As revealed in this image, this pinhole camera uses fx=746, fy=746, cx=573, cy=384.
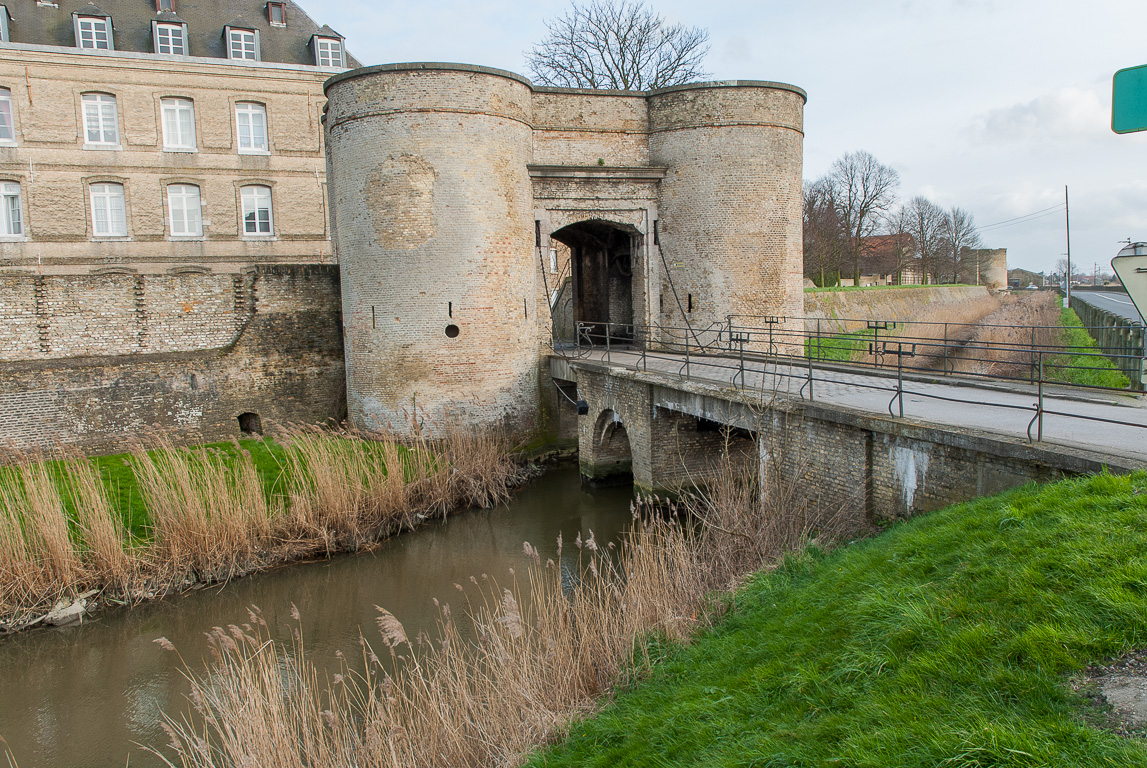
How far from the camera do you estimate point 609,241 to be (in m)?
18.5

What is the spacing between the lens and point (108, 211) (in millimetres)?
23781

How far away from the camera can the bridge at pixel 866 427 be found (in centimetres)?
588

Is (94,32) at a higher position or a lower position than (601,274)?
higher

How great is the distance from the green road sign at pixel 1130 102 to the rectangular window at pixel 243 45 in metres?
27.4

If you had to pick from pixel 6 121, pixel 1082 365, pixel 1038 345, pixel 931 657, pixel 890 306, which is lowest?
pixel 931 657

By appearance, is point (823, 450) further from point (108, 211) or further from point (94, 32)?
point (94, 32)

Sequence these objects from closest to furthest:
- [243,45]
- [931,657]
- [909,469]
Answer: [931,657]
[909,469]
[243,45]

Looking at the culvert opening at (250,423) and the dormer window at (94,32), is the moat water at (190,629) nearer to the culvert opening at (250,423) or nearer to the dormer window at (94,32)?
the culvert opening at (250,423)

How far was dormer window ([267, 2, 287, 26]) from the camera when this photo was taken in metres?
26.3

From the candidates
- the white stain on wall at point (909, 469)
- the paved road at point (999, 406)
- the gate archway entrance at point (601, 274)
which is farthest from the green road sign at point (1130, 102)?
the gate archway entrance at point (601, 274)

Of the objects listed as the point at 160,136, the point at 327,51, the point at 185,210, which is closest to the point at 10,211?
the point at 185,210

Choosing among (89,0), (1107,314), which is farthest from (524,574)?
(89,0)

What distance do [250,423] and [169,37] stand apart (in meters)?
16.5

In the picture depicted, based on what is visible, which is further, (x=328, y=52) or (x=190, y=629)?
(x=328, y=52)
